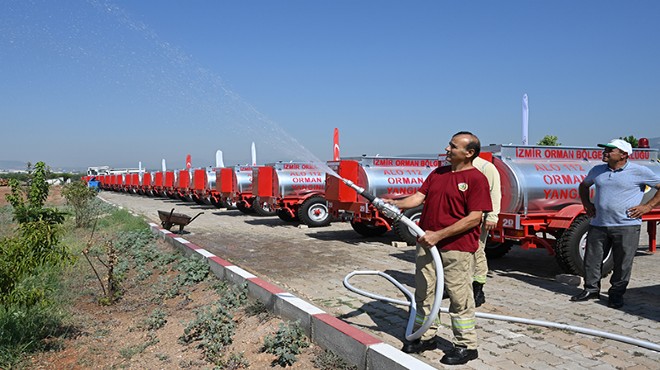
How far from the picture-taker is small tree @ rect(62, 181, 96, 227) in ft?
51.0

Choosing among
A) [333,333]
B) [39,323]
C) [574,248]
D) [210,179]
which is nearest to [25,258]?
[39,323]

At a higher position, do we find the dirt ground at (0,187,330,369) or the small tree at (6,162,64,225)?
the small tree at (6,162,64,225)

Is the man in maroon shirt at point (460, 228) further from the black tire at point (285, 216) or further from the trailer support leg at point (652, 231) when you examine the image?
the black tire at point (285, 216)

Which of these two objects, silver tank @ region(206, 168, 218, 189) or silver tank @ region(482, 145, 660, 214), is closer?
silver tank @ region(482, 145, 660, 214)

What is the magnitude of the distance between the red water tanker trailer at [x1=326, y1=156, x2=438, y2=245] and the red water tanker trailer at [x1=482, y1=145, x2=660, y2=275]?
13.2ft

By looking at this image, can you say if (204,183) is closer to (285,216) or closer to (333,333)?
(285,216)

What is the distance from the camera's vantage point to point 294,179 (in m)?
16.6

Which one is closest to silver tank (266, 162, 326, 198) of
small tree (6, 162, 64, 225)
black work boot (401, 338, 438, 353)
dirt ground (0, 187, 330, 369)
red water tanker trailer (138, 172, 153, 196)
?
small tree (6, 162, 64, 225)

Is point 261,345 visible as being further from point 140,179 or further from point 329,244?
point 140,179

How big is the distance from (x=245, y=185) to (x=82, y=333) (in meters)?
14.8

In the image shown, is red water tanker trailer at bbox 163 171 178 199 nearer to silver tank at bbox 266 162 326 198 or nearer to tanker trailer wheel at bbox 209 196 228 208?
tanker trailer wheel at bbox 209 196 228 208

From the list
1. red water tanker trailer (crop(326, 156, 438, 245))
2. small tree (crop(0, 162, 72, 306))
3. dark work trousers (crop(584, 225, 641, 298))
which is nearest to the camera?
small tree (crop(0, 162, 72, 306))

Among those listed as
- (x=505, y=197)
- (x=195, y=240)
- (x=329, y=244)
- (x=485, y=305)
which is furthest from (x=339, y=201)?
(x=485, y=305)

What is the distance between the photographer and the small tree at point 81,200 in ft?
51.0
